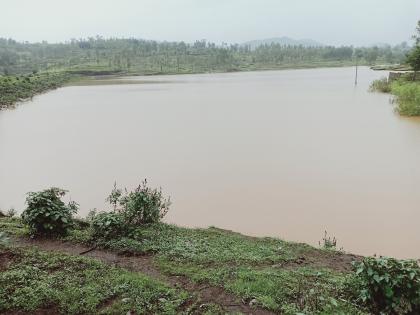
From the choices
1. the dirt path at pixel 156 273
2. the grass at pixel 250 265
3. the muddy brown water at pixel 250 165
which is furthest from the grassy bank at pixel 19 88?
the grass at pixel 250 265

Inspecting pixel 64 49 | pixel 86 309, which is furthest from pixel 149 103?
pixel 64 49

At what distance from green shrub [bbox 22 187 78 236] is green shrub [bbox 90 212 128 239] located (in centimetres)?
41

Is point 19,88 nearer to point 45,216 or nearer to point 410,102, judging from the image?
point 410,102

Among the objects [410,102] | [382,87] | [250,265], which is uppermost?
[382,87]

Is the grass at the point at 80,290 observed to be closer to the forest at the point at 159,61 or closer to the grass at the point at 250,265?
the grass at the point at 250,265

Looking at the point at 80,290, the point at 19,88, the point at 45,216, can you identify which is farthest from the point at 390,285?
the point at 19,88

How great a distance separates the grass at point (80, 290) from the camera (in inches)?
123

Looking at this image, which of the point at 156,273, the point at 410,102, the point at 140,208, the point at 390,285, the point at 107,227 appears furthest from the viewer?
the point at 410,102

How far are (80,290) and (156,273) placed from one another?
756 mm

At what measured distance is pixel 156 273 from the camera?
3828mm

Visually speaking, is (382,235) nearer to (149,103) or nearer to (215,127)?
(215,127)

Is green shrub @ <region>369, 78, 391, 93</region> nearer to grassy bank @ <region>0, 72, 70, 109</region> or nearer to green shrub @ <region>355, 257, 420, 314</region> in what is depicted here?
grassy bank @ <region>0, 72, 70, 109</region>

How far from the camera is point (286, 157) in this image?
11.0 meters

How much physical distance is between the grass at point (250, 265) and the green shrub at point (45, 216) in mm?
180
